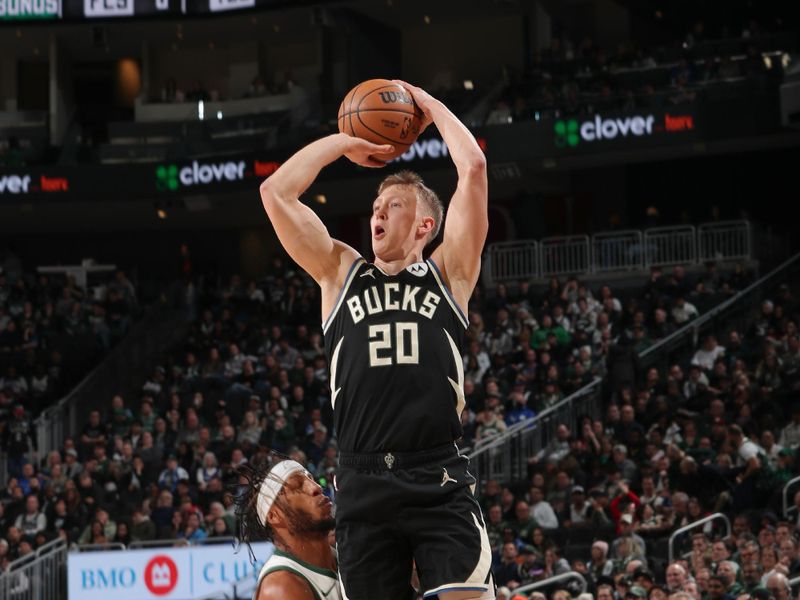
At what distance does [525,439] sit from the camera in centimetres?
1905

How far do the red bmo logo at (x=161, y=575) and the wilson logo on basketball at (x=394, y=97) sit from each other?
12439 millimetres

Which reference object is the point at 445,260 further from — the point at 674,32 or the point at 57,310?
the point at 674,32

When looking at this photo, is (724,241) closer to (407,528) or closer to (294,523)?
(294,523)

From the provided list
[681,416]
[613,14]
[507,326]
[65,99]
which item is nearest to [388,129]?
[681,416]

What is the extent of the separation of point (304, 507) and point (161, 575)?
40.4 ft

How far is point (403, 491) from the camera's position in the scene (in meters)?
5.31

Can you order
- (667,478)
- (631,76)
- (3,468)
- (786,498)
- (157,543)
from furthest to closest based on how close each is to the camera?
(631,76) < (3,468) < (157,543) < (667,478) < (786,498)

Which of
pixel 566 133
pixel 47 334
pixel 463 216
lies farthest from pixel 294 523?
pixel 47 334

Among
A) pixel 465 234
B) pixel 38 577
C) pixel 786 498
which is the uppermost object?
pixel 465 234

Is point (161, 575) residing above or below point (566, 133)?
below

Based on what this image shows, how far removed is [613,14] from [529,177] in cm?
403

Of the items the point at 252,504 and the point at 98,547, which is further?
the point at 98,547

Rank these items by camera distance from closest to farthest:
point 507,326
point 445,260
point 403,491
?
point 403,491, point 445,260, point 507,326

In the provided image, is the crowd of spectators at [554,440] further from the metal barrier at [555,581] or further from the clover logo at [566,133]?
the clover logo at [566,133]
